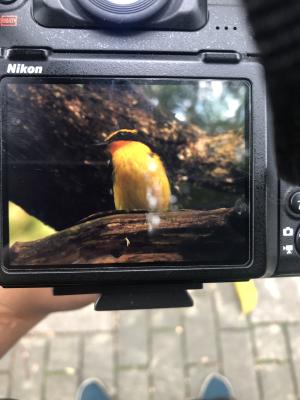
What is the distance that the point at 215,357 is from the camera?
155cm

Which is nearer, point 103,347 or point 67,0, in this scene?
point 67,0

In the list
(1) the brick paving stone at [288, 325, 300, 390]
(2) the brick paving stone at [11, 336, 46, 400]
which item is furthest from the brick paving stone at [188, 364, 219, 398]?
(2) the brick paving stone at [11, 336, 46, 400]

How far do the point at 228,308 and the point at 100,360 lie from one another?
1.37 ft

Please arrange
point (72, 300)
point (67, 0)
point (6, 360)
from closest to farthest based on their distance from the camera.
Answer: point (67, 0), point (72, 300), point (6, 360)

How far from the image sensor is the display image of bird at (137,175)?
2.39 ft

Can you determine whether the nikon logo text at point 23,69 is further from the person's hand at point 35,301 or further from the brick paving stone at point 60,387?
the brick paving stone at point 60,387

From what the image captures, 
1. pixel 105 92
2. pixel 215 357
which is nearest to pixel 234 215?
pixel 105 92

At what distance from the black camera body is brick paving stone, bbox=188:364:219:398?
86cm

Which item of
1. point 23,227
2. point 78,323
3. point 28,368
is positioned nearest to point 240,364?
point 78,323

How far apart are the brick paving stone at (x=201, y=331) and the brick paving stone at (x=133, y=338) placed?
0.13 metres

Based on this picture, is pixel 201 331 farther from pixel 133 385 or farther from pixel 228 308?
pixel 133 385

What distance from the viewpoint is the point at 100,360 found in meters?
1.53

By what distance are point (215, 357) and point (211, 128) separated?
997 millimetres

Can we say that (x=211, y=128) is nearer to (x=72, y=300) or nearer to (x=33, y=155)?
(x=33, y=155)
